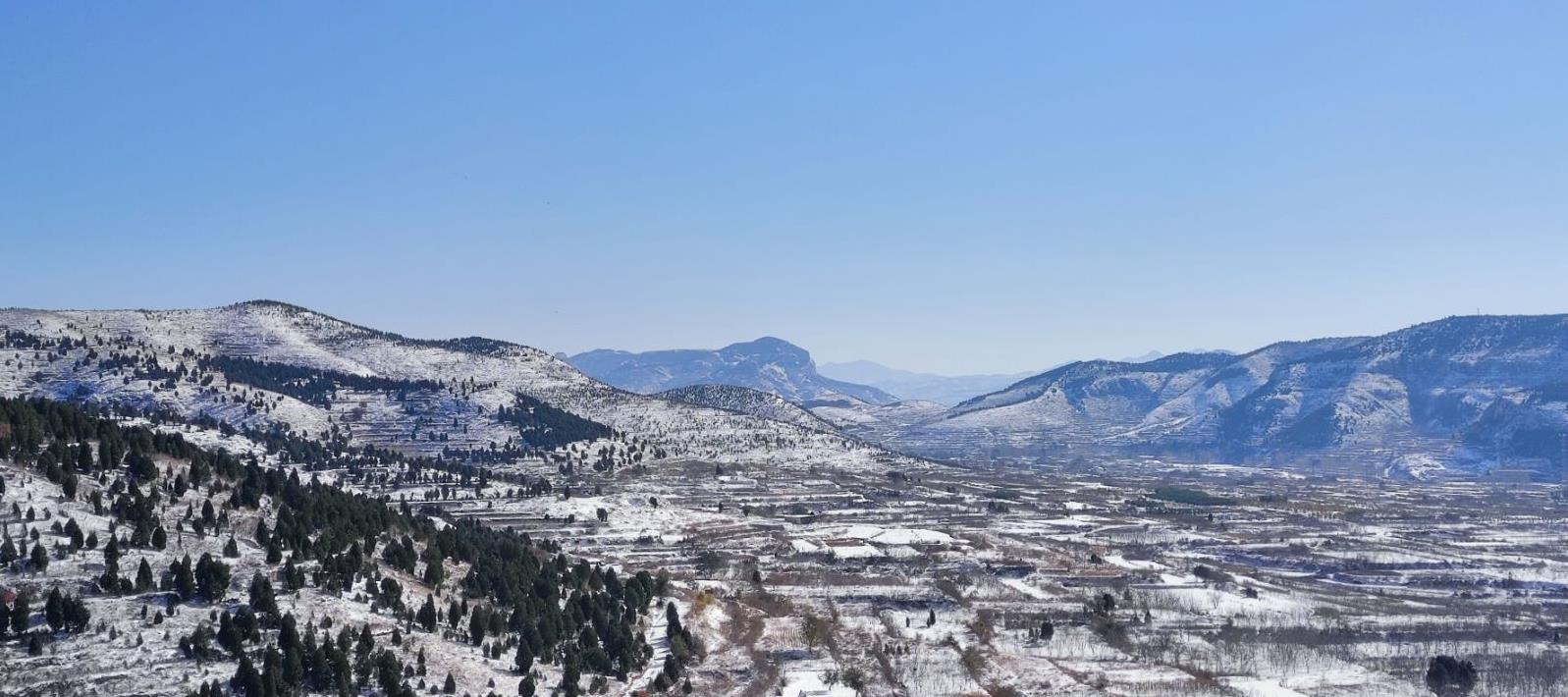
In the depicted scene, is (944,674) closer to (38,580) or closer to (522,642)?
(522,642)

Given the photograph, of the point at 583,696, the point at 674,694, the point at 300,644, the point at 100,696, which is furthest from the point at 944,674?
the point at 100,696

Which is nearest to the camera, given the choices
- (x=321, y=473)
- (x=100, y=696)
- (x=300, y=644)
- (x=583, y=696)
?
(x=100, y=696)

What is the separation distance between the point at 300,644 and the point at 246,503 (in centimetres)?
2695

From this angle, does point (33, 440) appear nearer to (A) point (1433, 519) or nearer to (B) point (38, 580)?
(B) point (38, 580)

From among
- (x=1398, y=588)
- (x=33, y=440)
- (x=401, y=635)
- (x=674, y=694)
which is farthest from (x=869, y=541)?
(x=33, y=440)

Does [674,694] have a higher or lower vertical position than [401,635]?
lower

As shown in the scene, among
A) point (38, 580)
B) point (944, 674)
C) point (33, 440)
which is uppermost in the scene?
point (33, 440)

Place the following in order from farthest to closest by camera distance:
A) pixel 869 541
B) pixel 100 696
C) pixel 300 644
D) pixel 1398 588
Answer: pixel 869 541 < pixel 1398 588 < pixel 300 644 < pixel 100 696

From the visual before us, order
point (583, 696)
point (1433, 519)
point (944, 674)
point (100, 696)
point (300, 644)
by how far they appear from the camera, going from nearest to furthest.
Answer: point (100, 696) < point (300, 644) < point (583, 696) < point (944, 674) < point (1433, 519)

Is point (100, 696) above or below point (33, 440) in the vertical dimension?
below

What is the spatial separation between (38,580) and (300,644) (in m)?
16.1

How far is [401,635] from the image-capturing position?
71.1 metres

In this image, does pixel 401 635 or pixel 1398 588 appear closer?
pixel 401 635

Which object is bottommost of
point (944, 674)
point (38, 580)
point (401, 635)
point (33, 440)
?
point (944, 674)
